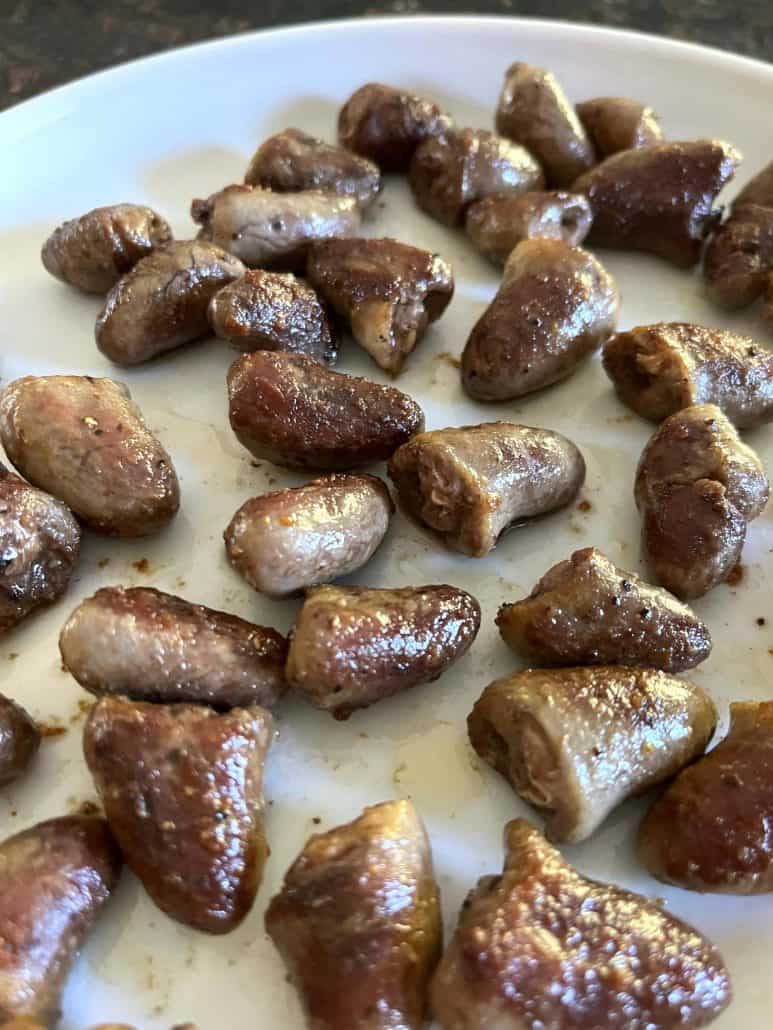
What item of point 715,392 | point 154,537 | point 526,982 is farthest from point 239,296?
point 526,982

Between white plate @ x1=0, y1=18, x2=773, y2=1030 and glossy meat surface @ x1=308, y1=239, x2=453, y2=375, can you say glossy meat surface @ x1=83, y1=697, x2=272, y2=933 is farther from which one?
glossy meat surface @ x1=308, y1=239, x2=453, y2=375

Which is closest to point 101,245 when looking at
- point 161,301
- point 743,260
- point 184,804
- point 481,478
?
point 161,301

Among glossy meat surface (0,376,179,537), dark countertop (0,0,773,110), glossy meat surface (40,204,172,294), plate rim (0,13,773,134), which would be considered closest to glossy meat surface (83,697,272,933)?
glossy meat surface (0,376,179,537)

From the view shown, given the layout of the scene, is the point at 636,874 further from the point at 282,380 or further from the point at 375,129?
the point at 375,129

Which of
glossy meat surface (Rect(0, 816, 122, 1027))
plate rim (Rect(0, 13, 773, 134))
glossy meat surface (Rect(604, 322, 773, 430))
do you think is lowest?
glossy meat surface (Rect(0, 816, 122, 1027))

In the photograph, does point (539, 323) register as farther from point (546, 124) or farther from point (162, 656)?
point (162, 656)

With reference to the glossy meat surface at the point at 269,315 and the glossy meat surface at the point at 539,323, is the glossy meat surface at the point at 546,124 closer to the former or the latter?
the glossy meat surface at the point at 539,323

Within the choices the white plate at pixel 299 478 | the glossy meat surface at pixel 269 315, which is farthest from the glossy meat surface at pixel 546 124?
the glossy meat surface at pixel 269 315
